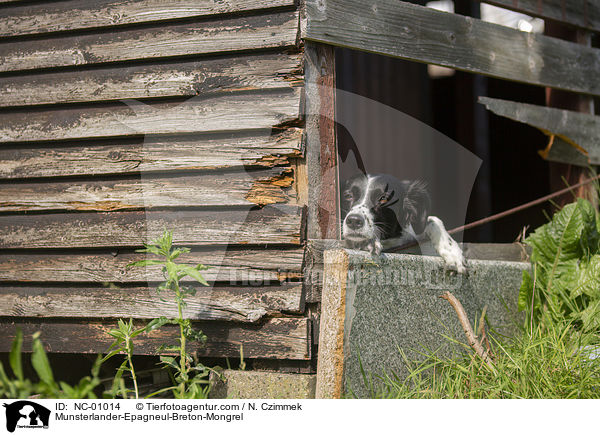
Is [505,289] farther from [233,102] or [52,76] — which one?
[52,76]

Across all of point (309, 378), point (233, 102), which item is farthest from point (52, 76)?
point (309, 378)

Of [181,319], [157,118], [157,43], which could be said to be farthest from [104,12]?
[181,319]

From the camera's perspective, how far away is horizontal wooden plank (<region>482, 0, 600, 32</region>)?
12.5ft

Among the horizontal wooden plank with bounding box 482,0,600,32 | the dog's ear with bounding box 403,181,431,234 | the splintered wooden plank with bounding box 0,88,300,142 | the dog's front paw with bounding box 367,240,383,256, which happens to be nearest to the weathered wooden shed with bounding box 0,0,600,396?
the splintered wooden plank with bounding box 0,88,300,142

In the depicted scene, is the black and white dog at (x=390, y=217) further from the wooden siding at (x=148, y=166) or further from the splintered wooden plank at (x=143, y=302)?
the splintered wooden plank at (x=143, y=302)

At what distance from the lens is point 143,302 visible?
3.07 metres

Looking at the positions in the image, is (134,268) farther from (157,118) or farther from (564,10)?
(564,10)

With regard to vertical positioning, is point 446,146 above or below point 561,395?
above

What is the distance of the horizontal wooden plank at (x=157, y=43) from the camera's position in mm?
2859

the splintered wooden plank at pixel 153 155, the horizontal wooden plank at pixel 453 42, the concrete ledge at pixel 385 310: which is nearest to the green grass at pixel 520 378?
the concrete ledge at pixel 385 310

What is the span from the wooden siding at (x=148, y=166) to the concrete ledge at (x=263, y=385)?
0.34 feet

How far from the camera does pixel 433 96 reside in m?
7.56
